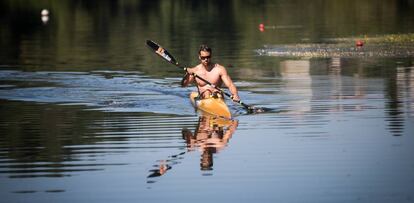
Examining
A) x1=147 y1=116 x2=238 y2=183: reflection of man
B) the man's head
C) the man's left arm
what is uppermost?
the man's head

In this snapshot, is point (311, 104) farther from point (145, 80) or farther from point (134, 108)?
point (145, 80)

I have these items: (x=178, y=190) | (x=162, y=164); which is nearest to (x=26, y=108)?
(x=162, y=164)

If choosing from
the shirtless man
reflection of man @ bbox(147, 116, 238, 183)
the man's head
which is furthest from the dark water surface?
the man's head

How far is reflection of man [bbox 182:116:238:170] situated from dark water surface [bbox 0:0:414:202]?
0.04 metres

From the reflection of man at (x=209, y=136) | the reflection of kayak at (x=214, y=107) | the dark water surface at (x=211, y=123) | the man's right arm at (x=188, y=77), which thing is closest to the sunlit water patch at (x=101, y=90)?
the dark water surface at (x=211, y=123)

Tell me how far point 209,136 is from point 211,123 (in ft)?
7.20

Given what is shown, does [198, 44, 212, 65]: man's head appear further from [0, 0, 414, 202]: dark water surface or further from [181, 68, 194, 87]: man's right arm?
[0, 0, 414, 202]: dark water surface

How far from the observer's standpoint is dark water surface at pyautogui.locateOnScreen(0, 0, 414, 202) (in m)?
14.7

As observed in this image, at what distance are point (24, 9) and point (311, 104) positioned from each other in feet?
210

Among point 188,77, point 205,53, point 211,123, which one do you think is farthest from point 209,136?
point 188,77

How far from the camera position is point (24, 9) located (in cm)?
8600

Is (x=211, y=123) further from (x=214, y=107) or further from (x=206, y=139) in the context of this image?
(x=206, y=139)

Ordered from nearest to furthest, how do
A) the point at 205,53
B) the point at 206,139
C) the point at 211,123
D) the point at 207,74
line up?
the point at 206,139, the point at 211,123, the point at 205,53, the point at 207,74

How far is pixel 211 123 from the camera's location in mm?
22062
